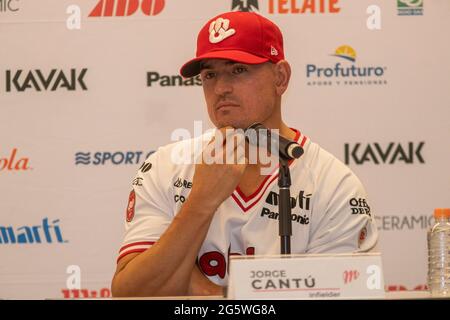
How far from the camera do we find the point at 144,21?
3.55 m

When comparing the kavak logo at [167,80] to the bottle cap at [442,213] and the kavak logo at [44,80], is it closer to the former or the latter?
the kavak logo at [44,80]

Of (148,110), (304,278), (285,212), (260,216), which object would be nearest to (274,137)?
(285,212)

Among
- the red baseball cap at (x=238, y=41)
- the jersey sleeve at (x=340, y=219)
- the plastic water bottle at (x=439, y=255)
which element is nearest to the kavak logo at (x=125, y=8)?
the red baseball cap at (x=238, y=41)

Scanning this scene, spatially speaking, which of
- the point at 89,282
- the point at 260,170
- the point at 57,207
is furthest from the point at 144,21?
the point at 260,170

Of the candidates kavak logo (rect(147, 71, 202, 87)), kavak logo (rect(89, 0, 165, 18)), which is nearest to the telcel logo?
kavak logo (rect(147, 71, 202, 87))

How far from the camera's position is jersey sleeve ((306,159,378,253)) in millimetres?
2172

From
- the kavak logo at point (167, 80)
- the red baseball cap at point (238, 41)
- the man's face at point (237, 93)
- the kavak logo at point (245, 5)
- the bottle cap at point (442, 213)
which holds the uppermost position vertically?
the kavak logo at point (245, 5)

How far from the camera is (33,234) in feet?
11.4

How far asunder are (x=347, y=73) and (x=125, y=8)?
3.55 feet

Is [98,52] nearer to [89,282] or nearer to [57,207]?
[57,207]

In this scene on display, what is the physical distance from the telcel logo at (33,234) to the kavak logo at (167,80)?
78 centimetres

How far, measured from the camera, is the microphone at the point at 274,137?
5.61 ft

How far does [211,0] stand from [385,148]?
3.49 feet

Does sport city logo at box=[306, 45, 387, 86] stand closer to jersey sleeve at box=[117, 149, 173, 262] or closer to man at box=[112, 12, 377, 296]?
man at box=[112, 12, 377, 296]
